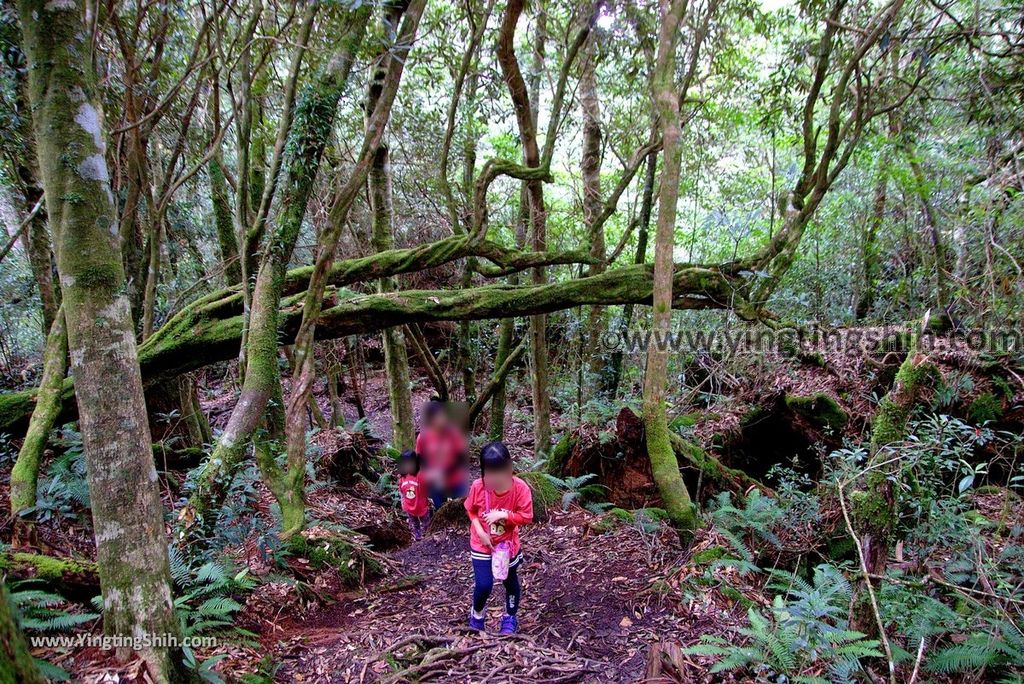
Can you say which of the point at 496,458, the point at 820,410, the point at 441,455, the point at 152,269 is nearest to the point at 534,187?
the point at 441,455

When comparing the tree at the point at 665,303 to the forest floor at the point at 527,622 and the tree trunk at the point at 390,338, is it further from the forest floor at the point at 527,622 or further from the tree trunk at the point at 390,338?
the tree trunk at the point at 390,338

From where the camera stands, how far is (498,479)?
159 inches

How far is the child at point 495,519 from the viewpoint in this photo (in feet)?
13.3

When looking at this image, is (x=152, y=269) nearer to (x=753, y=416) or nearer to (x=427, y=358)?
(x=427, y=358)

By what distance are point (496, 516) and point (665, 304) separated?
274 cm

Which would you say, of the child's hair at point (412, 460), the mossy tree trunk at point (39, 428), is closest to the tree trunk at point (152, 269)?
the mossy tree trunk at point (39, 428)

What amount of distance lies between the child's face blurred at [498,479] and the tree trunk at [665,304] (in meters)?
1.95

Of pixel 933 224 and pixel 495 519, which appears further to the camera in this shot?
pixel 933 224

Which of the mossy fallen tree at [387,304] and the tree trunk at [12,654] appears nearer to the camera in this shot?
the tree trunk at [12,654]

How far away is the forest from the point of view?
3215 millimetres

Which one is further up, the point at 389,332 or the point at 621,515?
the point at 389,332

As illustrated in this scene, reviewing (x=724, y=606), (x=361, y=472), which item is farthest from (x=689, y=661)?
(x=361, y=472)

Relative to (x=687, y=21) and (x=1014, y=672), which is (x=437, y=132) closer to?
(x=687, y=21)

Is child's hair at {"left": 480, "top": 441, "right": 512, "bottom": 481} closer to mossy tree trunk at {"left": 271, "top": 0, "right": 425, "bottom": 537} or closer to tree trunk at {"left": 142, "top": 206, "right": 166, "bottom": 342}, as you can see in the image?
mossy tree trunk at {"left": 271, "top": 0, "right": 425, "bottom": 537}
